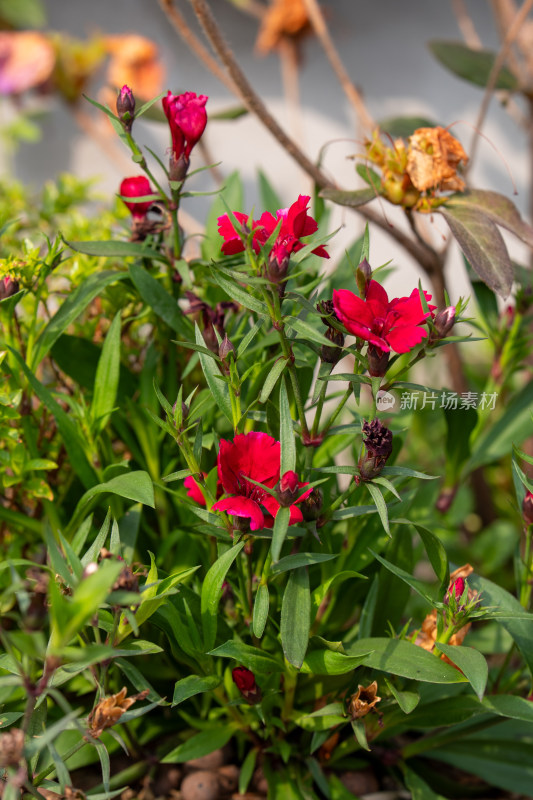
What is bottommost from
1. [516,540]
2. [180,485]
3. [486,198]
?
[516,540]

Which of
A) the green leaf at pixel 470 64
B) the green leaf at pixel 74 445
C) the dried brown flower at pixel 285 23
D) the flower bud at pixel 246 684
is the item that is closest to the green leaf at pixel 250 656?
the flower bud at pixel 246 684

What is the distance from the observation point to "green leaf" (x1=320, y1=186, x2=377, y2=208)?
0.71 meters

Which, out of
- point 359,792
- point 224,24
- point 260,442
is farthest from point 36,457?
point 224,24

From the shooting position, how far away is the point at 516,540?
119cm

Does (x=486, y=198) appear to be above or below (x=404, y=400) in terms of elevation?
above

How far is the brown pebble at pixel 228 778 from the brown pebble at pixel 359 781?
10cm

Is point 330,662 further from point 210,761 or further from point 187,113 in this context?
point 187,113

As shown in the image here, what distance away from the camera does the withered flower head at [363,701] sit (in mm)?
555

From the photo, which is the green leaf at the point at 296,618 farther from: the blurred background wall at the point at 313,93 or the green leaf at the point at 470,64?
the blurred background wall at the point at 313,93

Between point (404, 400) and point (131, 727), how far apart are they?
16.5 inches

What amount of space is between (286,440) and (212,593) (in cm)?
15

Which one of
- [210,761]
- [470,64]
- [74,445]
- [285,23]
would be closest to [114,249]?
[74,445]

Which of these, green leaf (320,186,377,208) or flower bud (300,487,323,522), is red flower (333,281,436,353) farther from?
green leaf (320,186,377,208)

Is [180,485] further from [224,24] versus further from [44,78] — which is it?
[224,24]
